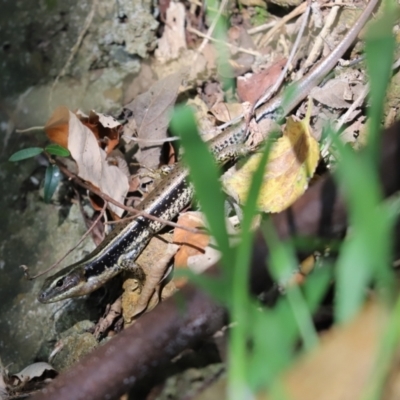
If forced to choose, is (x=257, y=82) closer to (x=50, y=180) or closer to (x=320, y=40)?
(x=320, y=40)

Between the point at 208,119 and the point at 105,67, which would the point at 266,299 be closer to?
the point at 208,119

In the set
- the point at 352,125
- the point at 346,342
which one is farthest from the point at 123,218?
the point at 346,342

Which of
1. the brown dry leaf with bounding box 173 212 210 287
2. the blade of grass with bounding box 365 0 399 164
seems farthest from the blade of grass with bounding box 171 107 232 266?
the brown dry leaf with bounding box 173 212 210 287

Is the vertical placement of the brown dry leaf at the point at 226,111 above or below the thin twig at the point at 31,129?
above

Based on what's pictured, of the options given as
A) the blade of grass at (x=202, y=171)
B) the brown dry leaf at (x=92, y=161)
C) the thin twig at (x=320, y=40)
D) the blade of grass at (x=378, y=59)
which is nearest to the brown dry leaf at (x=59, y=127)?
the brown dry leaf at (x=92, y=161)

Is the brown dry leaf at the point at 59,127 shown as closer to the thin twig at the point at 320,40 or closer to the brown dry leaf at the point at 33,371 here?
the brown dry leaf at the point at 33,371

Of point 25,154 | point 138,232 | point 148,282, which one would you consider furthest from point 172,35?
point 148,282
